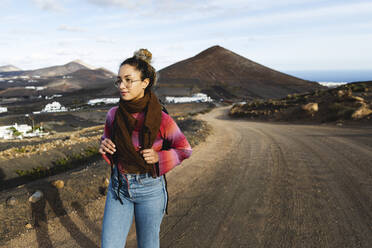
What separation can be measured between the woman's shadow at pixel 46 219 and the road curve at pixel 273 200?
48.0 inches

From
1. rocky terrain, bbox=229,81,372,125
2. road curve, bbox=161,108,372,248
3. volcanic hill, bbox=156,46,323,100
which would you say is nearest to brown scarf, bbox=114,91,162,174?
road curve, bbox=161,108,372,248

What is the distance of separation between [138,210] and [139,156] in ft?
1.53

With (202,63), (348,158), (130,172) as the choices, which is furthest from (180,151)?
(202,63)

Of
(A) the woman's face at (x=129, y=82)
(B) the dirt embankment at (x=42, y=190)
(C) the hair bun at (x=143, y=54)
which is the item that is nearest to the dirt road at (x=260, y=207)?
(B) the dirt embankment at (x=42, y=190)

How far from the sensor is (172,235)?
12.4ft

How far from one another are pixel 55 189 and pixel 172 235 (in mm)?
2734

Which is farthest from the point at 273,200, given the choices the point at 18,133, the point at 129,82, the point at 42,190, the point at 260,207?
the point at 18,133

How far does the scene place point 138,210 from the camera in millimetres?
2139

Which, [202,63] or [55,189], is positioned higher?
[202,63]

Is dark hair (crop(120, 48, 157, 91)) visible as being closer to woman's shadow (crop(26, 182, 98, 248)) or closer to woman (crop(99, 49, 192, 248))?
woman (crop(99, 49, 192, 248))

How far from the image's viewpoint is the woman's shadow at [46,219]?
3.65 meters

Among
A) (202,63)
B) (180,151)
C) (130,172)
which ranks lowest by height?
(130,172)

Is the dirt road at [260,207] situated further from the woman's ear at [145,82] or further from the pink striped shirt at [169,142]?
the woman's ear at [145,82]

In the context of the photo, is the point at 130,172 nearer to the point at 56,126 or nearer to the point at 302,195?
the point at 302,195
